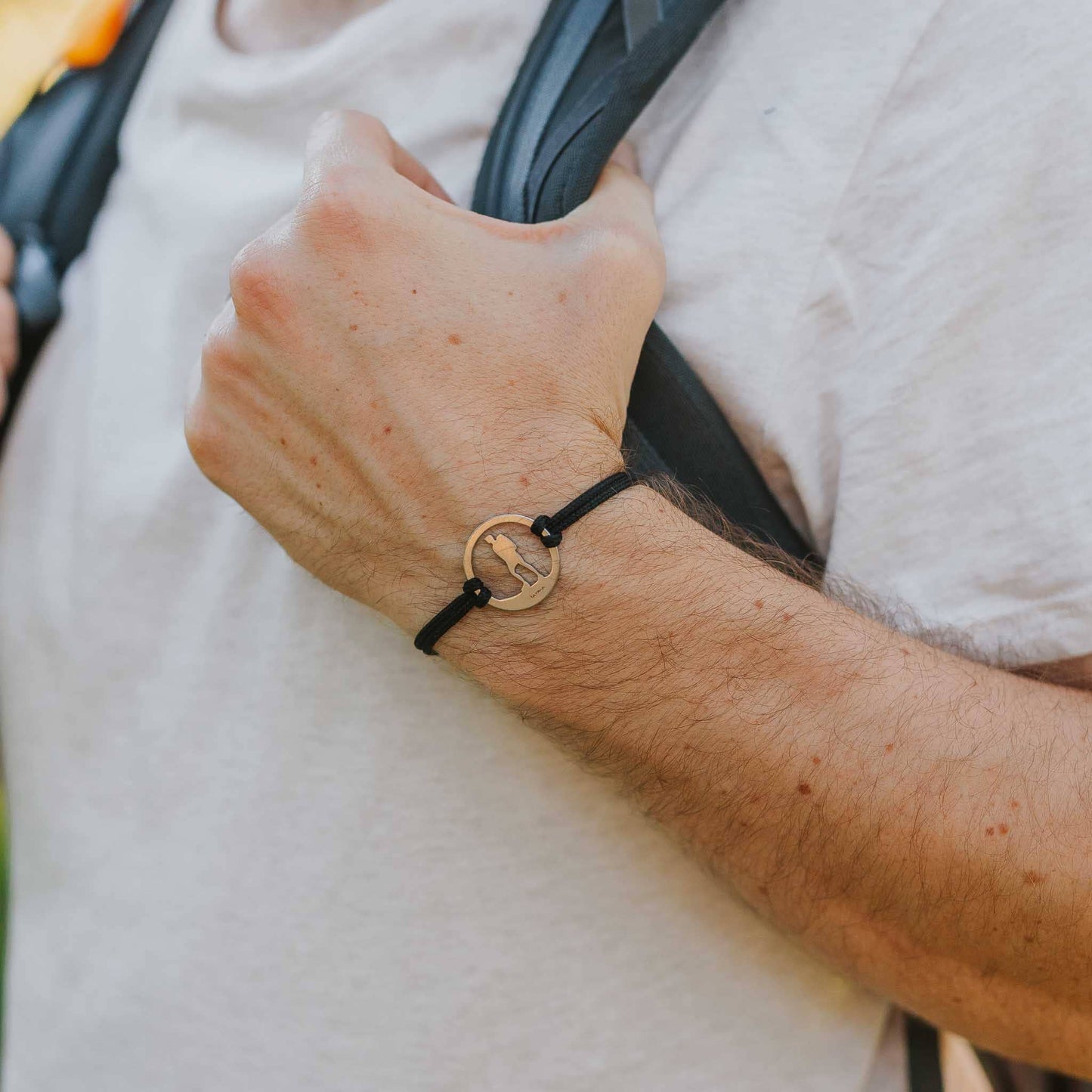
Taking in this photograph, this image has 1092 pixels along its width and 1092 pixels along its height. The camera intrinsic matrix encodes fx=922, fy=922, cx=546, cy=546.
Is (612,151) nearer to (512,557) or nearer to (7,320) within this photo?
(512,557)

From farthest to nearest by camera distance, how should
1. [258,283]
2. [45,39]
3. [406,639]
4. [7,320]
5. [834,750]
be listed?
[45,39] < [7,320] < [406,639] < [258,283] < [834,750]

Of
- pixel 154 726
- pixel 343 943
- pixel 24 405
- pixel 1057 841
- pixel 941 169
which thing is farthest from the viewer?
pixel 24 405

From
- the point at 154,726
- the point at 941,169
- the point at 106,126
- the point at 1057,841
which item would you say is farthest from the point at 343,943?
the point at 106,126

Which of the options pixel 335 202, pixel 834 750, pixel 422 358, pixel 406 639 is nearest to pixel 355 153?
pixel 335 202

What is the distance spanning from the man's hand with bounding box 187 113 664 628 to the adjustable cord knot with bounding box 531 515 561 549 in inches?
0.9

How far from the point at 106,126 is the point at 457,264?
0.92m

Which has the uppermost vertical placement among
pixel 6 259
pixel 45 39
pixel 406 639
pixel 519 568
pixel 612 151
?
pixel 45 39

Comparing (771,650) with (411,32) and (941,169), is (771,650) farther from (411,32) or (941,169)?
(411,32)

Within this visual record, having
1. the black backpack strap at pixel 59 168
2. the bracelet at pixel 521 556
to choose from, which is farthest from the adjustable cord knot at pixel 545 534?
the black backpack strap at pixel 59 168

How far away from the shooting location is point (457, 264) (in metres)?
0.88

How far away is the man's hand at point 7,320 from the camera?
1365 millimetres

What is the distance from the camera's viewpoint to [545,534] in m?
0.81

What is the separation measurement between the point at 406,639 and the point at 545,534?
0.88 feet

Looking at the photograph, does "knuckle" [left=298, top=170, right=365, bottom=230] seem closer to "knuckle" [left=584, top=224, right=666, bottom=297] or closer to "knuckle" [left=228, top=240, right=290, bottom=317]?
"knuckle" [left=228, top=240, right=290, bottom=317]
